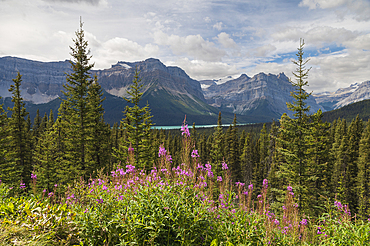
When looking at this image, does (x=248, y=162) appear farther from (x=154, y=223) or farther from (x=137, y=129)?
(x=154, y=223)

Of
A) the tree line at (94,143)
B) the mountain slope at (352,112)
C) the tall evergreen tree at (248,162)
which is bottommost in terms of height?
the tall evergreen tree at (248,162)

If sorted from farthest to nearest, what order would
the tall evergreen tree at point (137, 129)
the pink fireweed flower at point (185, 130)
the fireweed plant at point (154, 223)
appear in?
the tall evergreen tree at point (137, 129), the pink fireweed flower at point (185, 130), the fireweed plant at point (154, 223)

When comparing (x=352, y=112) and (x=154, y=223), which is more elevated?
(x=352, y=112)

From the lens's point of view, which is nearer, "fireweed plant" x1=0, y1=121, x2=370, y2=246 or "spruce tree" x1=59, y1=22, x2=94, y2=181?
"fireweed plant" x1=0, y1=121, x2=370, y2=246

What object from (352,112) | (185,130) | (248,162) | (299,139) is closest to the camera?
(185,130)

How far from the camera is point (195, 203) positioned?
429cm

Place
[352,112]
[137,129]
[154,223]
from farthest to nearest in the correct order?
[352,112] < [137,129] < [154,223]

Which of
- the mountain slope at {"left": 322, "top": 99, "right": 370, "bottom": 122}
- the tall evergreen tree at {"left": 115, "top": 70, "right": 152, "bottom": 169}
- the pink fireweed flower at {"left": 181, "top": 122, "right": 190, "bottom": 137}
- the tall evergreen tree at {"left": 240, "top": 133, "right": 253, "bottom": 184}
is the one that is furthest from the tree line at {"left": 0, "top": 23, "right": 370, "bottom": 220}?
the mountain slope at {"left": 322, "top": 99, "right": 370, "bottom": 122}

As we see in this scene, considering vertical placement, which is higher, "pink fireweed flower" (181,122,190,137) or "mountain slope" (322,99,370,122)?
"mountain slope" (322,99,370,122)

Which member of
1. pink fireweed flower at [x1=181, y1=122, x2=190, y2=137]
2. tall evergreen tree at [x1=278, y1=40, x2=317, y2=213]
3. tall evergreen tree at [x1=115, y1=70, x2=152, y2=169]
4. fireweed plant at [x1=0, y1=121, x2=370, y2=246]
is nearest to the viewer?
fireweed plant at [x1=0, y1=121, x2=370, y2=246]

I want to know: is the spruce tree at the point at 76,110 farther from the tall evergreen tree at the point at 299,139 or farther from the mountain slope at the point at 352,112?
the mountain slope at the point at 352,112

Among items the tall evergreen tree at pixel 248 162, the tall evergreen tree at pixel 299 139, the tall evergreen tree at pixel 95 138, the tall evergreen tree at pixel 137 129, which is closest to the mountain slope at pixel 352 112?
the tall evergreen tree at pixel 248 162

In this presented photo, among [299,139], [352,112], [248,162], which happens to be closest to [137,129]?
[299,139]

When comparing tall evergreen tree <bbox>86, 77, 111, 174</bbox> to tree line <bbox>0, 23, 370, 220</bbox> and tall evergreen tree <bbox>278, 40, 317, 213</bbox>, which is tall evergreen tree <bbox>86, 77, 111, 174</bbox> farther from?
tall evergreen tree <bbox>278, 40, 317, 213</bbox>
